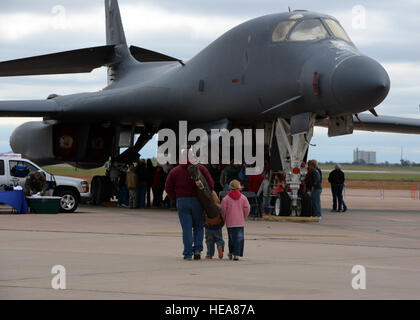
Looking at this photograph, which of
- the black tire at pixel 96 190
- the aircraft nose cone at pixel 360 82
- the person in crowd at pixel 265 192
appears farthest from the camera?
the black tire at pixel 96 190

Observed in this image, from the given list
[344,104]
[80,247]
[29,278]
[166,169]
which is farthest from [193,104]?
[29,278]

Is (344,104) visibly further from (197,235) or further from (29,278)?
(29,278)

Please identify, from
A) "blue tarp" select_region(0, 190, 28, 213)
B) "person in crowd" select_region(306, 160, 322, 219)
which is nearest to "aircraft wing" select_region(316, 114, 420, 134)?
"person in crowd" select_region(306, 160, 322, 219)

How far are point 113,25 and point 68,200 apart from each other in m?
11.3

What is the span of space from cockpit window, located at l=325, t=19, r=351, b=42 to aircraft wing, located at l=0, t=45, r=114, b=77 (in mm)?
10127

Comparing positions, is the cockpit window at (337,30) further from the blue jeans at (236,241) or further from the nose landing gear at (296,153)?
the blue jeans at (236,241)

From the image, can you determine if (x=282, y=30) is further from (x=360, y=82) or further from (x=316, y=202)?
(x=316, y=202)

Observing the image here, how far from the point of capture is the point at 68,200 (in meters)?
21.3

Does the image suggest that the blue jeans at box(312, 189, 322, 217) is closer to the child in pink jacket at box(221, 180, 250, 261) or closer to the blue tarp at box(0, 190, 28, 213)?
the blue tarp at box(0, 190, 28, 213)

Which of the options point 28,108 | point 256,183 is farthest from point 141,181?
point 256,183

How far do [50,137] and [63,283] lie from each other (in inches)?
726

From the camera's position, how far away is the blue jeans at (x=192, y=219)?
1046cm

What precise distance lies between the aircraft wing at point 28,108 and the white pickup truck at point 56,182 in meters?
3.56

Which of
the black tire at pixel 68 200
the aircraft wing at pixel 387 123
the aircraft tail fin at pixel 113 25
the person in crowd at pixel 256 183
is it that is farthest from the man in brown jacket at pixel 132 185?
the aircraft tail fin at pixel 113 25
